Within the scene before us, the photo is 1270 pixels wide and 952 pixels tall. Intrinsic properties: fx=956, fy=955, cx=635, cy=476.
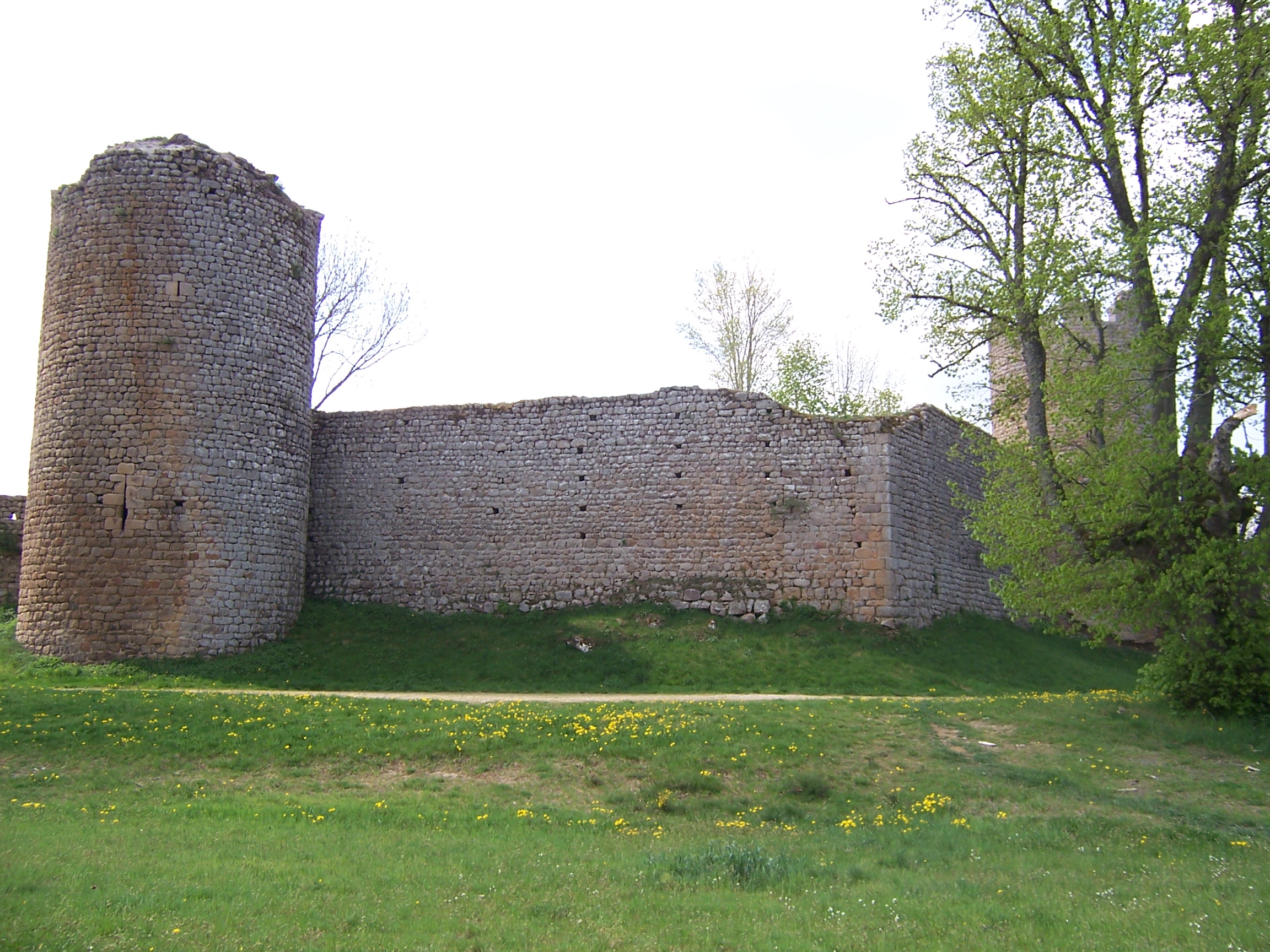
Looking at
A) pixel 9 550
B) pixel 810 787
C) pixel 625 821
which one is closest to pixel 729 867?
pixel 625 821

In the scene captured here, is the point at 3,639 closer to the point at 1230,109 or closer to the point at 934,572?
the point at 934,572

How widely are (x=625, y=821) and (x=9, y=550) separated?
2049 centimetres

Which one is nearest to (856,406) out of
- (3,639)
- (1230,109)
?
(1230,109)

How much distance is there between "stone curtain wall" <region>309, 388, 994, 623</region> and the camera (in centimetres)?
2072

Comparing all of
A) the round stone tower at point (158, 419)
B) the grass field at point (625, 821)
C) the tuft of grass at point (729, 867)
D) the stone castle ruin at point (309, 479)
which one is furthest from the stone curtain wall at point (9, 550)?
the tuft of grass at point (729, 867)

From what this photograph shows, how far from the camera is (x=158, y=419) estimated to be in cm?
1925

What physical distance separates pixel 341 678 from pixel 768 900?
529 inches

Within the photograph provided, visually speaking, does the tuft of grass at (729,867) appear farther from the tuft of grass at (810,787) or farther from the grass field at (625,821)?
the tuft of grass at (810,787)

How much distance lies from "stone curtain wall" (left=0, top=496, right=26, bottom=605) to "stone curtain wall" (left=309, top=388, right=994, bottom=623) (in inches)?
288

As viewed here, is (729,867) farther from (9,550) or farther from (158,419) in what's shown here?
(9,550)

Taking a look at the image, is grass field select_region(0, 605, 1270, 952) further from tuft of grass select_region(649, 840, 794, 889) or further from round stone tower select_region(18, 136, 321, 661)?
round stone tower select_region(18, 136, 321, 661)

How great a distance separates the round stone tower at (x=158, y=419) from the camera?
62.0ft

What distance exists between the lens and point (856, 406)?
118ft

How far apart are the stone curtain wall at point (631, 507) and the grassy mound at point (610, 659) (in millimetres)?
722
